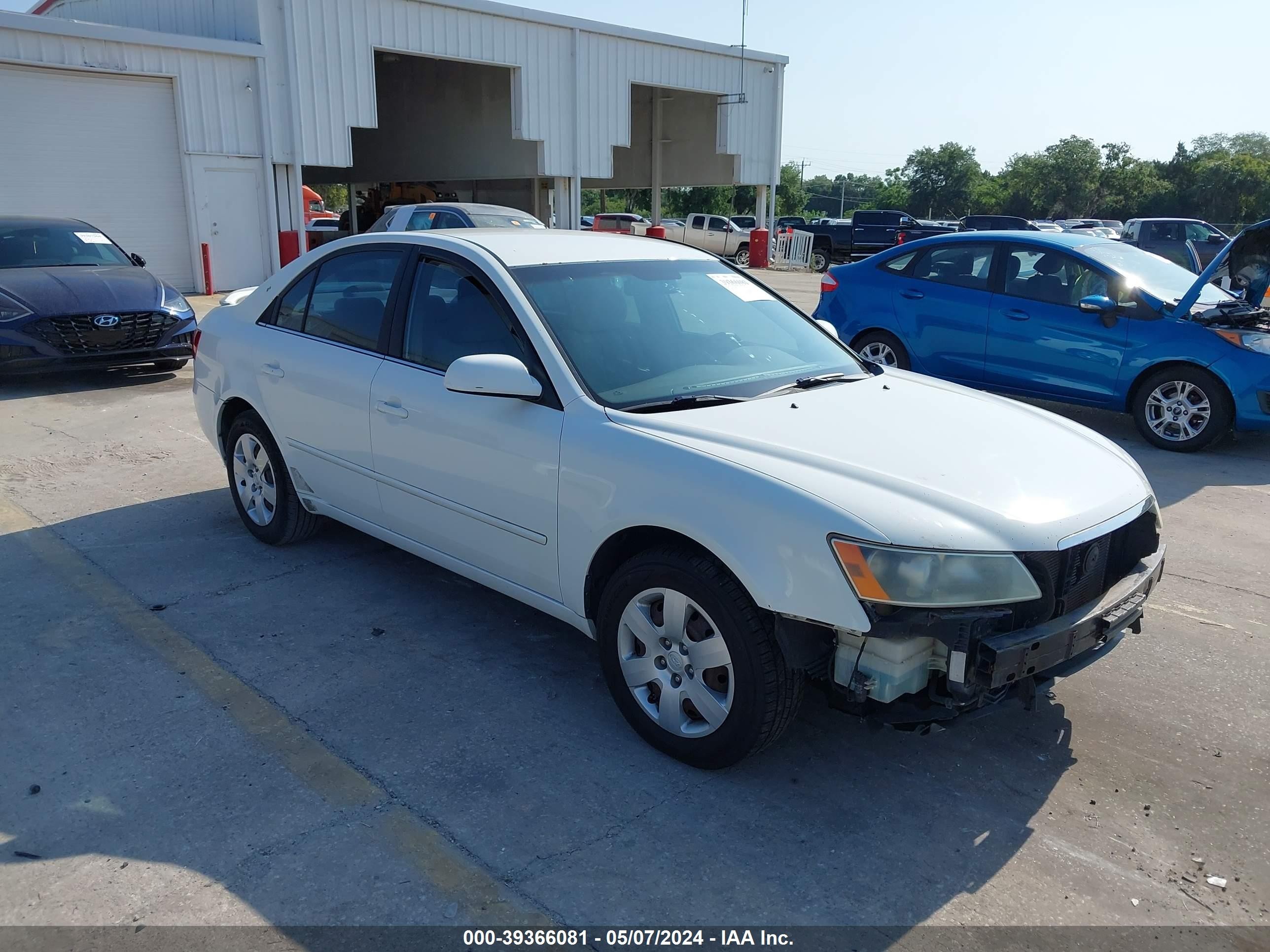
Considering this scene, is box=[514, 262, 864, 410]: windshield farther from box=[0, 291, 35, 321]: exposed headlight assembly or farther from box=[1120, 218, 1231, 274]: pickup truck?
box=[1120, 218, 1231, 274]: pickup truck

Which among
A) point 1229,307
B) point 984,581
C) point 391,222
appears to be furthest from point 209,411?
point 391,222

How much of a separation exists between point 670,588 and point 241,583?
8.68 feet

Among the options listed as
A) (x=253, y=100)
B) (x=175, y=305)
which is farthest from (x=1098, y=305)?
(x=253, y=100)

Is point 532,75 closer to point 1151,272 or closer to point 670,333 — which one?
point 1151,272

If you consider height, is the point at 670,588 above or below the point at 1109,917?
above

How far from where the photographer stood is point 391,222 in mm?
16109

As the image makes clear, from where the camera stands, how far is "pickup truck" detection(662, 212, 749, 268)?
35344 millimetres

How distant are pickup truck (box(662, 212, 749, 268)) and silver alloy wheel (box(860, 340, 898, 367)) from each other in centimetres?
2635

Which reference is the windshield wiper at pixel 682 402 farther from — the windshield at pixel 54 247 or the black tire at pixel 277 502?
the windshield at pixel 54 247

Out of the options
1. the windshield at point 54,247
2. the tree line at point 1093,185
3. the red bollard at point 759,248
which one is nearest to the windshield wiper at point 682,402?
the windshield at point 54,247

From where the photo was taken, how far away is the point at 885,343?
30.1ft

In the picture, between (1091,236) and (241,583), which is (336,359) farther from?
(1091,236)

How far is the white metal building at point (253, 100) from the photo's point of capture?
1638cm

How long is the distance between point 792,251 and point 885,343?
23.8 metres
